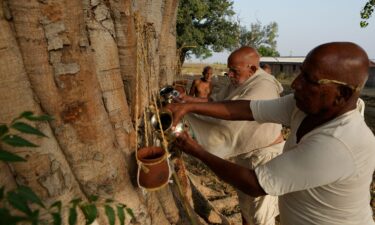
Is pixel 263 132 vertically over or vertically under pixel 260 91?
under

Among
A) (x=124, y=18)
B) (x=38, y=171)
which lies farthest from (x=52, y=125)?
(x=124, y=18)

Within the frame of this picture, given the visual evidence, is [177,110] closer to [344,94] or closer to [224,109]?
[224,109]

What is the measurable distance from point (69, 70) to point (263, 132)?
7.56 feet

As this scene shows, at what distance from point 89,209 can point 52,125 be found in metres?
0.89

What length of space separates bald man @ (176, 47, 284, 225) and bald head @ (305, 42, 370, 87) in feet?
5.42

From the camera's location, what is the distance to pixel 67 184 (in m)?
1.97

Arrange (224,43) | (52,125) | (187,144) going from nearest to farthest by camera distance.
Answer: (52,125) < (187,144) < (224,43)

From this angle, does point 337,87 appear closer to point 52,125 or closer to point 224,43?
point 52,125

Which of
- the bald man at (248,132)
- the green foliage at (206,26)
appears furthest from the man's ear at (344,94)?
the green foliage at (206,26)

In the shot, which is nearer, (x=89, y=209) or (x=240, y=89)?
Answer: (x=89, y=209)

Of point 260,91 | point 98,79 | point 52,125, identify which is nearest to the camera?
point 52,125

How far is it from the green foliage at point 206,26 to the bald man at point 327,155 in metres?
23.1

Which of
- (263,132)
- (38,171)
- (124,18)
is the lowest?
(263,132)

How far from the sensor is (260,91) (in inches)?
140
